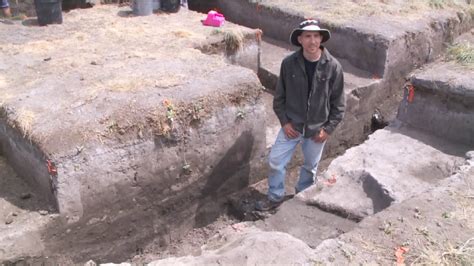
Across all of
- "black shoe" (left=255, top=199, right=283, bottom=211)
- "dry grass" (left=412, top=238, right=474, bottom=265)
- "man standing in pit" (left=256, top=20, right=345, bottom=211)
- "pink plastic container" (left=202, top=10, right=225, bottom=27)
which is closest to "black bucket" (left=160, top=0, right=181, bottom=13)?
"pink plastic container" (left=202, top=10, right=225, bottom=27)

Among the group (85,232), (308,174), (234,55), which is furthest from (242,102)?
(85,232)

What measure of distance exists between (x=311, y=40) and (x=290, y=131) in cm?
85

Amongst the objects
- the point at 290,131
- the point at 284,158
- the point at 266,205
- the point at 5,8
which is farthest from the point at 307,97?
the point at 5,8

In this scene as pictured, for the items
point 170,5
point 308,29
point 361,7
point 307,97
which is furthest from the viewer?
point 361,7

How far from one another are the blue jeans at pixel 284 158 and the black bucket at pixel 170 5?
331 cm

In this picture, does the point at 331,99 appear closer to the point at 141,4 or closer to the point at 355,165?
the point at 355,165

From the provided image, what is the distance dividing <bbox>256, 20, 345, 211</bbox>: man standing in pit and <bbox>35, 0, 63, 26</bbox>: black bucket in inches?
136

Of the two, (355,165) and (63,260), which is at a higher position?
(355,165)

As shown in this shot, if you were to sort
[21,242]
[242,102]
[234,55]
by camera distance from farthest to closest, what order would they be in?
[234,55] < [242,102] < [21,242]

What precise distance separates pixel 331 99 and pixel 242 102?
0.96 metres

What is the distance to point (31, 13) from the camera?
709cm

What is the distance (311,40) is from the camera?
4.05 m

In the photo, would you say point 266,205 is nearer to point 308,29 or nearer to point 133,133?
point 133,133

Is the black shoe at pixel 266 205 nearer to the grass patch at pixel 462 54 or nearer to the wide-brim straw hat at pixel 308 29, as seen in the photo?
the wide-brim straw hat at pixel 308 29
